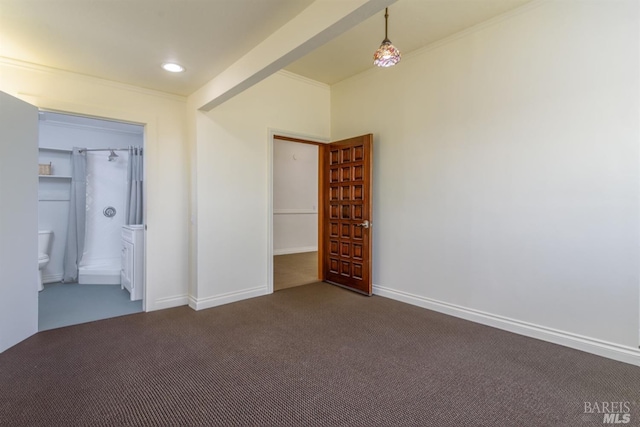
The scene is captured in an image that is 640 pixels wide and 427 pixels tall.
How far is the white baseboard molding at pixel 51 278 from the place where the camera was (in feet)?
15.0

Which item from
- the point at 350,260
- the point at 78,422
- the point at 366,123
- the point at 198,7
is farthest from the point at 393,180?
the point at 78,422

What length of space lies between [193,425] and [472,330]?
2428 mm

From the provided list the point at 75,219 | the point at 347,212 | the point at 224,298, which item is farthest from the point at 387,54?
the point at 75,219

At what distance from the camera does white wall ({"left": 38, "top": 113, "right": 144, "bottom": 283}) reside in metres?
4.66

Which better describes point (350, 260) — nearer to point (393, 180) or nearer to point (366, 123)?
point (393, 180)

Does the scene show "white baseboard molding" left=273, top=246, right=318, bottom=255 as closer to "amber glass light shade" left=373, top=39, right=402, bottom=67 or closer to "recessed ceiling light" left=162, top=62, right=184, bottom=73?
"recessed ceiling light" left=162, top=62, right=184, bottom=73

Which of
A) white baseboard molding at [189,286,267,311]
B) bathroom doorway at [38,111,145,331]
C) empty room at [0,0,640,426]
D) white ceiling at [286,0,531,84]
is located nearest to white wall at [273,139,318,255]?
bathroom doorway at [38,111,145,331]

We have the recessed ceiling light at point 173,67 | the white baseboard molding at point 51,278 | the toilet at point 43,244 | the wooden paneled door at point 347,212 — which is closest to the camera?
the recessed ceiling light at point 173,67

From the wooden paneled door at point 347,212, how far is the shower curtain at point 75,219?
3626 millimetres

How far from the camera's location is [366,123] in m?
4.12

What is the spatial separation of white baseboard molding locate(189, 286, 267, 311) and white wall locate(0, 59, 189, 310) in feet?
1.00

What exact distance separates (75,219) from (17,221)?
2.36 metres

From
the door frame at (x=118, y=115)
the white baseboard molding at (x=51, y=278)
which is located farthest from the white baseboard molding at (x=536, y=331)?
the white baseboard molding at (x=51, y=278)

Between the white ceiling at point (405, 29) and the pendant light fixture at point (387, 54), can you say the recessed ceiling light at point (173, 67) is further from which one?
the pendant light fixture at point (387, 54)
